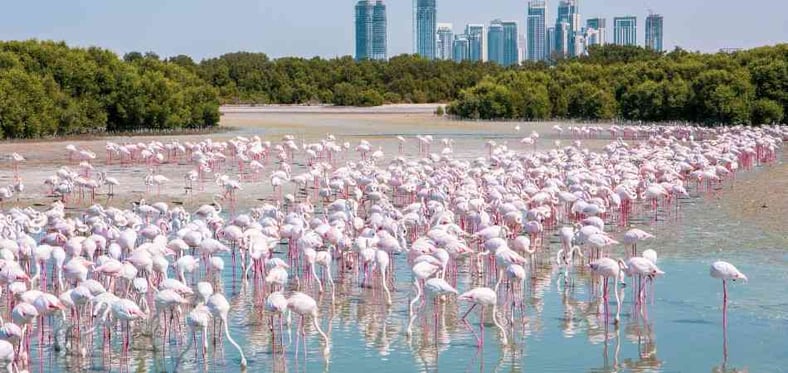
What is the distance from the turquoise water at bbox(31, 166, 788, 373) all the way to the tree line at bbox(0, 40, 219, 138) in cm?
2698

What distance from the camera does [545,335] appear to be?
11.6 metres

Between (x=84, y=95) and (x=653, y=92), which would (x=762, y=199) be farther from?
(x=653, y=92)

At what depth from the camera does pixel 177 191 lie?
77.3 feet

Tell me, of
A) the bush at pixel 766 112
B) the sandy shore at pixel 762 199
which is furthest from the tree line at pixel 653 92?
the sandy shore at pixel 762 199

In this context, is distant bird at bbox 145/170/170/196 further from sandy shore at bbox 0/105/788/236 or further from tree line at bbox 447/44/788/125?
tree line at bbox 447/44/788/125

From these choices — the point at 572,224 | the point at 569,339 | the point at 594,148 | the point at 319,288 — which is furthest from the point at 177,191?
the point at 594,148

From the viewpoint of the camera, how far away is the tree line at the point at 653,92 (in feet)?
164

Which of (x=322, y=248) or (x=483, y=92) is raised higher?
(x=483, y=92)

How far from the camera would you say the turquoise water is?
10484mm

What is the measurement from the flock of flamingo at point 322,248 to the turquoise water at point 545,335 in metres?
0.15

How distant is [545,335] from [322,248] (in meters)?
5.61

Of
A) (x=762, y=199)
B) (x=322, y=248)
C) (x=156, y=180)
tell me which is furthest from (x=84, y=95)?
(x=322, y=248)

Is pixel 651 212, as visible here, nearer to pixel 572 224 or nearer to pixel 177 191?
pixel 572 224

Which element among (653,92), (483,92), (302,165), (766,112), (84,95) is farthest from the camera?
(483,92)
